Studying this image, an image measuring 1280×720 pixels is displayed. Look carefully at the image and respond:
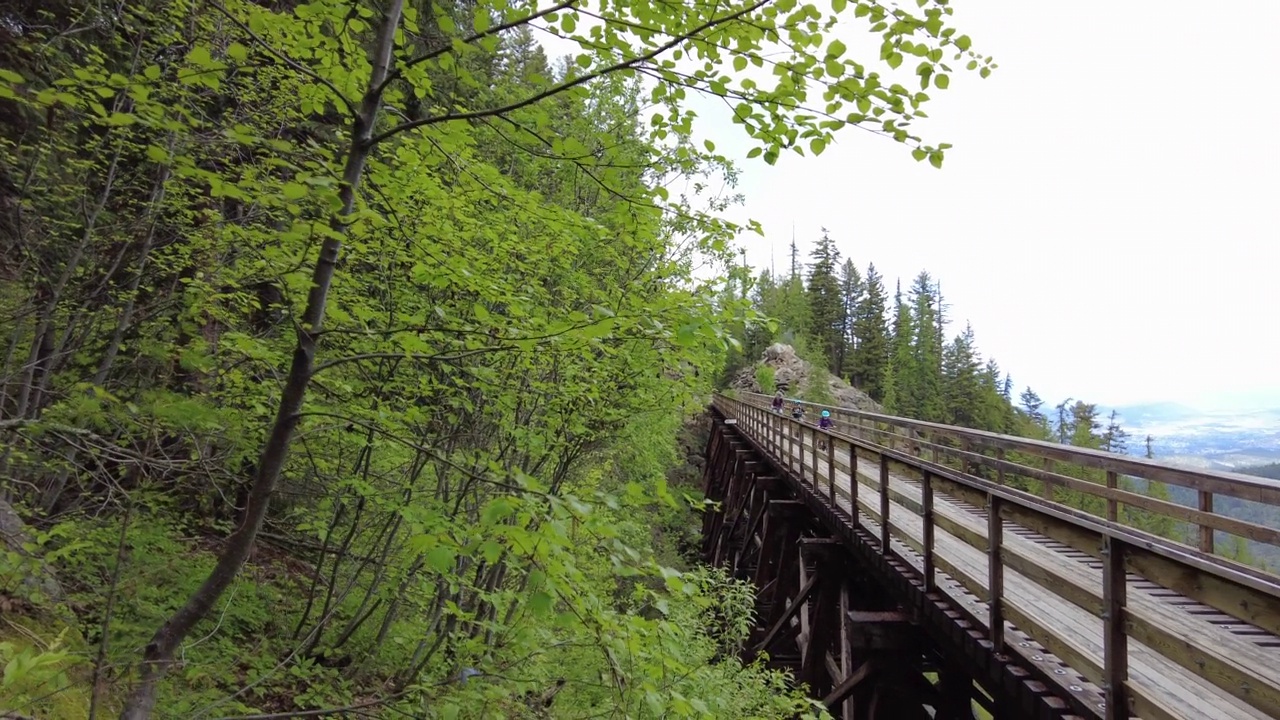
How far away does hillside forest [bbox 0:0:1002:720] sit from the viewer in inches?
80.8

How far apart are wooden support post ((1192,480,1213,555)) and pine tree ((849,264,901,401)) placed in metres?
52.5

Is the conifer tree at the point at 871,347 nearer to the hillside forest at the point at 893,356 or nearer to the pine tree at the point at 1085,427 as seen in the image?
the hillside forest at the point at 893,356

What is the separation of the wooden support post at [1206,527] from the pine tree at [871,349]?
5246 centimetres

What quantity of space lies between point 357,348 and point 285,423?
2.52 metres

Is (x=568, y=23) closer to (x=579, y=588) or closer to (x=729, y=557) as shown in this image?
(x=579, y=588)

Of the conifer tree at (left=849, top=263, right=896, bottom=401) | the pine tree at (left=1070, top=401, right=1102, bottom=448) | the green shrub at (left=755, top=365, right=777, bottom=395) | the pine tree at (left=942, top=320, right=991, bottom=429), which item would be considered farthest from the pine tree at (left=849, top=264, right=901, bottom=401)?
the pine tree at (left=1070, top=401, right=1102, bottom=448)

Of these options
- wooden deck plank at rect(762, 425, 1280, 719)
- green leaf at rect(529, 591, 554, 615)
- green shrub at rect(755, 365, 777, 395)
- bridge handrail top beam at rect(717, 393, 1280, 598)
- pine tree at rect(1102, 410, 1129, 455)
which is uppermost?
green shrub at rect(755, 365, 777, 395)

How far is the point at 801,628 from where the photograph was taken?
8.25 m

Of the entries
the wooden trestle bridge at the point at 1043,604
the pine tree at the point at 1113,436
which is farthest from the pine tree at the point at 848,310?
the wooden trestle bridge at the point at 1043,604

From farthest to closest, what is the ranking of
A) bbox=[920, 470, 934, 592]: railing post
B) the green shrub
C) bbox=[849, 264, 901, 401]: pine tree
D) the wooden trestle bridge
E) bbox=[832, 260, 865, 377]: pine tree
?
bbox=[832, 260, 865, 377]: pine tree, bbox=[849, 264, 901, 401]: pine tree, the green shrub, bbox=[920, 470, 934, 592]: railing post, the wooden trestle bridge

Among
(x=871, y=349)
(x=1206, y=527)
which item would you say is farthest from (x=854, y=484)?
(x=871, y=349)

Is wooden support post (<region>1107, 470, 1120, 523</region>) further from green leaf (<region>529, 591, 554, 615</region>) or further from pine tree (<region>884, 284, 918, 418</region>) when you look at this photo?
pine tree (<region>884, 284, 918, 418</region>)

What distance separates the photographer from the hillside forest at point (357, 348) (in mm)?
2053

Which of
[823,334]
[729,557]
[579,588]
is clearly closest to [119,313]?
[579,588]
